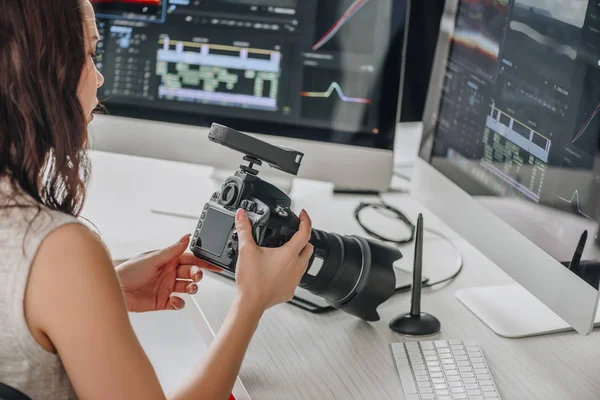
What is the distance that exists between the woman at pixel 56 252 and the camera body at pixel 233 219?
93mm

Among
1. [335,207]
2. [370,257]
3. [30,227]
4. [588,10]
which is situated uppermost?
[588,10]

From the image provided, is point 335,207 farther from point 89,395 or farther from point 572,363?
point 89,395

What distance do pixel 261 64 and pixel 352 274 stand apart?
479 millimetres

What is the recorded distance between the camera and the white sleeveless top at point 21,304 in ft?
2.35

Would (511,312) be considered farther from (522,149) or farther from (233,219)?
(233,219)

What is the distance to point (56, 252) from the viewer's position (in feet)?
2.35

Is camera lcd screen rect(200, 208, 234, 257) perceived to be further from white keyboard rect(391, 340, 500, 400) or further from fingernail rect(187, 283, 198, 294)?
white keyboard rect(391, 340, 500, 400)

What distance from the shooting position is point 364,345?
98 centimetres

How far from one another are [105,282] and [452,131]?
65cm

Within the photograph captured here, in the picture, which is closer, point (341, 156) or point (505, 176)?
point (505, 176)

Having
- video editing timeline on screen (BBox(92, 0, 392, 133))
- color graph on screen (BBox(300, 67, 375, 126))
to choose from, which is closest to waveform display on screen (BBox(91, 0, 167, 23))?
video editing timeline on screen (BBox(92, 0, 392, 133))

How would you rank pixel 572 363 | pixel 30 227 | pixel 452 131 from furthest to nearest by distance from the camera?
pixel 452 131
pixel 572 363
pixel 30 227

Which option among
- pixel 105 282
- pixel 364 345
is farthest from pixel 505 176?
pixel 105 282

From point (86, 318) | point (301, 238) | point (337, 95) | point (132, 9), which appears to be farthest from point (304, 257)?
point (132, 9)
